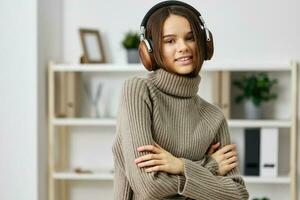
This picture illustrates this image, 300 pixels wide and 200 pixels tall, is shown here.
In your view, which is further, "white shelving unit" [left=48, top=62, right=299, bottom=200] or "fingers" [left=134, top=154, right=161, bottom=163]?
"white shelving unit" [left=48, top=62, right=299, bottom=200]

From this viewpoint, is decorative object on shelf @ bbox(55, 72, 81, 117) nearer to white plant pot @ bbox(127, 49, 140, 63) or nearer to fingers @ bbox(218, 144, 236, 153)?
white plant pot @ bbox(127, 49, 140, 63)

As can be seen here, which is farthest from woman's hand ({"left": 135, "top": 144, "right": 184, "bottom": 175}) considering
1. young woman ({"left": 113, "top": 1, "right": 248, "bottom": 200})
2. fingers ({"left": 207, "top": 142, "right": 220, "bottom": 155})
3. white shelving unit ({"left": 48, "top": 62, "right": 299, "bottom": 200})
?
white shelving unit ({"left": 48, "top": 62, "right": 299, "bottom": 200})

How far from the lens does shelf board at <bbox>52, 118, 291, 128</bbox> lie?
3316 mm

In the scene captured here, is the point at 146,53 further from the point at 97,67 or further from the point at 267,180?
the point at 267,180

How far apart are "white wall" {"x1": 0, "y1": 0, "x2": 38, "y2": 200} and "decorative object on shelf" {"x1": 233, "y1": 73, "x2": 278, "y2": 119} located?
1.17 meters

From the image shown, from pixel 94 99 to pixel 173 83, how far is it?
233 cm

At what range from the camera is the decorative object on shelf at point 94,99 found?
3.56m

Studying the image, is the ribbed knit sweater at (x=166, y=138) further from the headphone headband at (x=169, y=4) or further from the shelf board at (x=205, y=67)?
the shelf board at (x=205, y=67)

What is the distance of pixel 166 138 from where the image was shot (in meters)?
1.31

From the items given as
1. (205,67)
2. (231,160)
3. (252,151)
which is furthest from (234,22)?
(231,160)

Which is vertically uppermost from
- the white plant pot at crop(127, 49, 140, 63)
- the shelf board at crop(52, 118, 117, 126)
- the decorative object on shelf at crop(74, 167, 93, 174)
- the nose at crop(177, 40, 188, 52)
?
the white plant pot at crop(127, 49, 140, 63)

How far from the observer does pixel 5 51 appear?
3.26m

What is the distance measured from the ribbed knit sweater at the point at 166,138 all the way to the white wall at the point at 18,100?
198 centimetres

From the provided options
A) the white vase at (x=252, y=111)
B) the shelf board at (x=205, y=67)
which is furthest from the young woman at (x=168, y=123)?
the white vase at (x=252, y=111)
